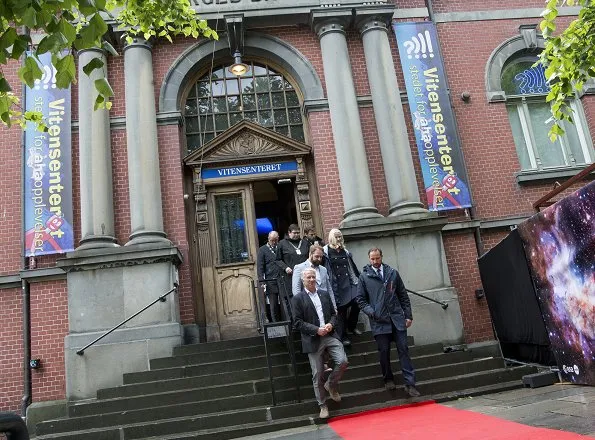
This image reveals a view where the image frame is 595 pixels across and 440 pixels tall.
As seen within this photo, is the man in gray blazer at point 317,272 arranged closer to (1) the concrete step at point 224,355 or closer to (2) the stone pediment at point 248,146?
(1) the concrete step at point 224,355

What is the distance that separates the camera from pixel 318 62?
11516 millimetres

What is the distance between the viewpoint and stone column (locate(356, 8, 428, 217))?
10508 millimetres

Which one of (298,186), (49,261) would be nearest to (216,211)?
(298,186)

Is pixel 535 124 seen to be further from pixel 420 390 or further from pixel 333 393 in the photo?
pixel 333 393

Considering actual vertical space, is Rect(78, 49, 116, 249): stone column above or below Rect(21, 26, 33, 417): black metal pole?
above

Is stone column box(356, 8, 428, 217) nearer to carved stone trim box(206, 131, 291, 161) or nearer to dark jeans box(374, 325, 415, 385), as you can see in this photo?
carved stone trim box(206, 131, 291, 161)

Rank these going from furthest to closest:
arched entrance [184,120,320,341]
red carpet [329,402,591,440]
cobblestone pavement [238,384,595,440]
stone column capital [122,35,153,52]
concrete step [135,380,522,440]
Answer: stone column capital [122,35,153,52] < arched entrance [184,120,320,341] < concrete step [135,380,522,440] < cobblestone pavement [238,384,595,440] < red carpet [329,402,591,440]

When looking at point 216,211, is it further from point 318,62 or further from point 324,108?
point 318,62

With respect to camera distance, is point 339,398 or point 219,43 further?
point 219,43

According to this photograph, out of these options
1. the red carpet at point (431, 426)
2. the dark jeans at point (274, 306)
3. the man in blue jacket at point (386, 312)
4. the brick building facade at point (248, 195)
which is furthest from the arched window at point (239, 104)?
the red carpet at point (431, 426)

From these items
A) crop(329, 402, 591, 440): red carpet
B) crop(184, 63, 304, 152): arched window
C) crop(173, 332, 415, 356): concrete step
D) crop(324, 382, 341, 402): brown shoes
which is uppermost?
crop(184, 63, 304, 152): arched window

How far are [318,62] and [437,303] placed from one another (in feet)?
19.0

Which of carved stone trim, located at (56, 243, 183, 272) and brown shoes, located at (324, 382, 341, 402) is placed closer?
brown shoes, located at (324, 382, 341, 402)

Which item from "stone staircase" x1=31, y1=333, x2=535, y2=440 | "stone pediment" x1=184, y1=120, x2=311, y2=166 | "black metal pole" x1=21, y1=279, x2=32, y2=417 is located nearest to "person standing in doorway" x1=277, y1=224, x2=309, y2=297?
"stone staircase" x1=31, y1=333, x2=535, y2=440
